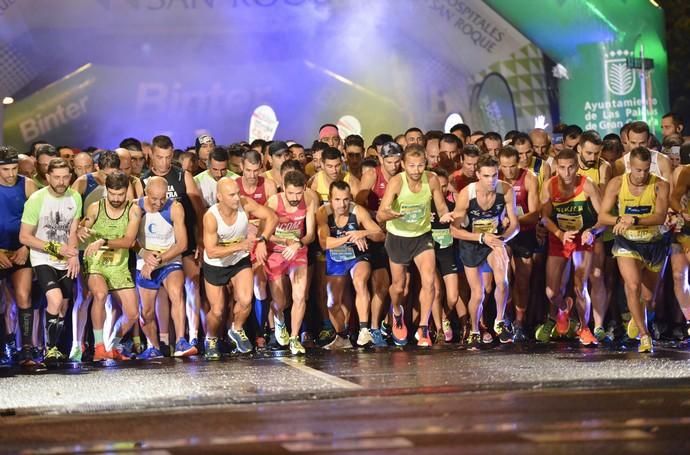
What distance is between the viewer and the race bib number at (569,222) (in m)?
12.2

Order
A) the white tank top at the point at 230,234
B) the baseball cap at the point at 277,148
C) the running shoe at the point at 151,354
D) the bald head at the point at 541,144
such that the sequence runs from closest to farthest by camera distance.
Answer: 1. the white tank top at the point at 230,234
2. the running shoe at the point at 151,354
3. the baseball cap at the point at 277,148
4. the bald head at the point at 541,144

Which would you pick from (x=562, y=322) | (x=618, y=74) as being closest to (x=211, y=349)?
(x=562, y=322)

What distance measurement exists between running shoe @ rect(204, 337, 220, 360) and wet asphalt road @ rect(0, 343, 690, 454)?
32 cm

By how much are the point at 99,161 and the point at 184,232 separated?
1.28m

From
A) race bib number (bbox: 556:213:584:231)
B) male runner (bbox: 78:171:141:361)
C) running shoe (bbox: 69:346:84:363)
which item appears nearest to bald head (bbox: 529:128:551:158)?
race bib number (bbox: 556:213:584:231)

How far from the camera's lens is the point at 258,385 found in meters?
9.32

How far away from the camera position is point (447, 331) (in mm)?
12844

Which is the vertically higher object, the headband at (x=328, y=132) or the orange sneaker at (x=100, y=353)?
the headband at (x=328, y=132)

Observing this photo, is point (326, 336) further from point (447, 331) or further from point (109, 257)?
point (109, 257)

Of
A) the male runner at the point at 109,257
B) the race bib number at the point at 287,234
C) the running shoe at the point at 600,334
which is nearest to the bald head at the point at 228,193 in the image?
the race bib number at the point at 287,234

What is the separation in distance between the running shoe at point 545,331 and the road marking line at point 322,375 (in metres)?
2.78

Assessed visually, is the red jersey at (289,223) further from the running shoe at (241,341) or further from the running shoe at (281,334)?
the running shoe at (241,341)

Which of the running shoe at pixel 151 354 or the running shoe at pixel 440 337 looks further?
the running shoe at pixel 440 337

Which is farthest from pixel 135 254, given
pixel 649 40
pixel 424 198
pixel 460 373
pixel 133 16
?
pixel 649 40
